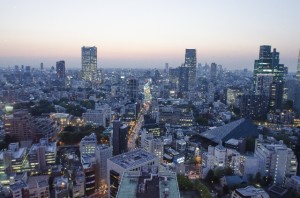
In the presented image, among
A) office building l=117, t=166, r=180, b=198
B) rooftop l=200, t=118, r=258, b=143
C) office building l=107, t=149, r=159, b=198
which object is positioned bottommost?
rooftop l=200, t=118, r=258, b=143

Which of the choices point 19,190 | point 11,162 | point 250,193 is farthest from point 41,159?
point 250,193

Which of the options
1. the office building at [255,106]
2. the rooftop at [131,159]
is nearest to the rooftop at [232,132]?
the rooftop at [131,159]

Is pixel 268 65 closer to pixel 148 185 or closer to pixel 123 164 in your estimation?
pixel 123 164

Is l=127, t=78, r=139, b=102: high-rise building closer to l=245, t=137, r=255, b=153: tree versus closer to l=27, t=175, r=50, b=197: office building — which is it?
l=245, t=137, r=255, b=153: tree

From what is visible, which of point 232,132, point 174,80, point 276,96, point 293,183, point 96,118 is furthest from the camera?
point 174,80

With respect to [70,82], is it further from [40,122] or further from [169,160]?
[169,160]

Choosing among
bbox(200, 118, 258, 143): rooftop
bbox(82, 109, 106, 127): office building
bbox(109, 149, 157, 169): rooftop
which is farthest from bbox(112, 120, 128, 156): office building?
bbox(82, 109, 106, 127): office building

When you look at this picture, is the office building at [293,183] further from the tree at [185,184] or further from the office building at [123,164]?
the office building at [123,164]
